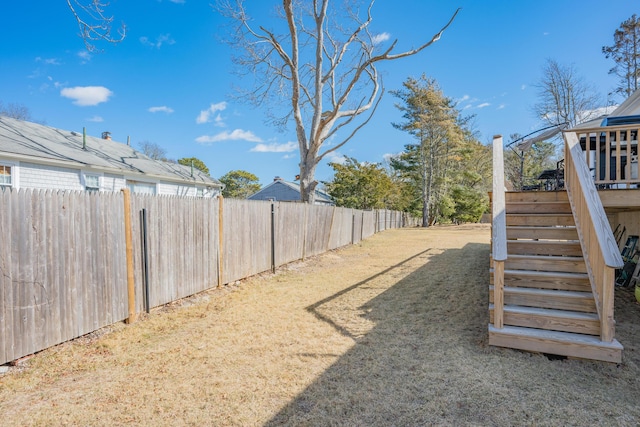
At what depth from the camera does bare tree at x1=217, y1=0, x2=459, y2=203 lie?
11398 millimetres

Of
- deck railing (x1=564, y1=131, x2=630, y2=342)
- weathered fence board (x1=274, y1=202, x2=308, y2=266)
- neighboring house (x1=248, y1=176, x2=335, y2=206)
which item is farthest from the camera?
neighboring house (x1=248, y1=176, x2=335, y2=206)

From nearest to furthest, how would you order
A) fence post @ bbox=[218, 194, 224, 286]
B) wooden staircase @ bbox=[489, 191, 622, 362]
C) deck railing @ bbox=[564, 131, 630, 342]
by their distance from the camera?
deck railing @ bbox=[564, 131, 630, 342] → wooden staircase @ bbox=[489, 191, 622, 362] → fence post @ bbox=[218, 194, 224, 286]

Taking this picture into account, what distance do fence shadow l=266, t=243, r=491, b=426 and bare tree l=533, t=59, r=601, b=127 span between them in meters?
21.1

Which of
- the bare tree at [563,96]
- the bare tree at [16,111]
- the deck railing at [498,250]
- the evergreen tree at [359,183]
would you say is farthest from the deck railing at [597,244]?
the bare tree at [16,111]

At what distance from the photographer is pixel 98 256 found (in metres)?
3.61

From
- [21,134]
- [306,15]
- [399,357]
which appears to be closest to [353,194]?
[306,15]

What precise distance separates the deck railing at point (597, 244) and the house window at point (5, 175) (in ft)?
40.7

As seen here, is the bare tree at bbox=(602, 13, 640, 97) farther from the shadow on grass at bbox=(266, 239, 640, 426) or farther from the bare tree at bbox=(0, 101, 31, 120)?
the bare tree at bbox=(0, 101, 31, 120)

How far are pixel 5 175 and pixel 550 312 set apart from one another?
12335mm

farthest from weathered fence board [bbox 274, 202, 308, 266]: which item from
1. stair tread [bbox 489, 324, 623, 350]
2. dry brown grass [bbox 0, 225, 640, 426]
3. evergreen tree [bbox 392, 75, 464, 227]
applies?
evergreen tree [bbox 392, 75, 464, 227]

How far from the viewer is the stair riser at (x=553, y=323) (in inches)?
122

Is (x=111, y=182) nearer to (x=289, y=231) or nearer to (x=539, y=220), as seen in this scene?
(x=289, y=231)

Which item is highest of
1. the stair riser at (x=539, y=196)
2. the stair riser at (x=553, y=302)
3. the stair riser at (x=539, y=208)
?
the stair riser at (x=539, y=196)

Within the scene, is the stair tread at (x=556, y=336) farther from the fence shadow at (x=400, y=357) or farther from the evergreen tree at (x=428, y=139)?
the evergreen tree at (x=428, y=139)
